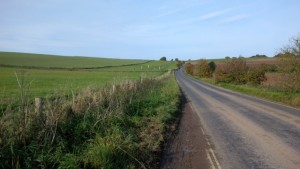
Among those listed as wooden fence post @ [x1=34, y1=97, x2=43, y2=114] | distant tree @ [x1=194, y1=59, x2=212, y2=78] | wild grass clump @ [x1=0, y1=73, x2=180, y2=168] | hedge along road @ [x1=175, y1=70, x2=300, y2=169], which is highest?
wooden fence post @ [x1=34, y1=97, x2=43, y2=114]

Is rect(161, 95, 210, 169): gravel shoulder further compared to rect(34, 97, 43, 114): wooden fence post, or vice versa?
rect(161, 95, 210, 169): gravel shoulder

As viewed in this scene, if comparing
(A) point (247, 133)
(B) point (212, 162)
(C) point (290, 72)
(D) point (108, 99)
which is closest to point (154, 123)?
(D) point (108, 99)

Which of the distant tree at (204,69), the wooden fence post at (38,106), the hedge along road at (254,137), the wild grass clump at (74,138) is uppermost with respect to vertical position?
the wooden fence post at (38,106)

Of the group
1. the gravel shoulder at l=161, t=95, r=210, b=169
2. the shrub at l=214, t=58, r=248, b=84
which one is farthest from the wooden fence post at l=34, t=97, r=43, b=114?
the shrub at l=214, t=58, r=248, b=84

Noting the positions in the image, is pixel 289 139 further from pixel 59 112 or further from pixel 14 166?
pixel 14 166

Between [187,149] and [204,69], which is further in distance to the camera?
[204,69]

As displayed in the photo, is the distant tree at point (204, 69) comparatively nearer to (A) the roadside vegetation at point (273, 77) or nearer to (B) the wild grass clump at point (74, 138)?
(A) the roadside vegetation at point (273, 77)

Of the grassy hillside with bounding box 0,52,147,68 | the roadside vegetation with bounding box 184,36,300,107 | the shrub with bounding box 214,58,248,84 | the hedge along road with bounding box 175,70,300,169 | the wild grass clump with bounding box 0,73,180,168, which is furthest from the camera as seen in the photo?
the grassy hillside with bounding box 0,52,147,68

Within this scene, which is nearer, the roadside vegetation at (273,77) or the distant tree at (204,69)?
the roadside vegetation at (273,77)

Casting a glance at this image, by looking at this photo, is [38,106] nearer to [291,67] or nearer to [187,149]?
[187,149]

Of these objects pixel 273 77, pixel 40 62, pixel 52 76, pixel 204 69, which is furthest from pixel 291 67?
pixel 40 62

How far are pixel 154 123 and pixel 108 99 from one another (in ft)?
6.74

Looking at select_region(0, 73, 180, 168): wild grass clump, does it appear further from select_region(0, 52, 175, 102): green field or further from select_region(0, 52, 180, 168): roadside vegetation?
select_region(0, 52, 175, 102): green field

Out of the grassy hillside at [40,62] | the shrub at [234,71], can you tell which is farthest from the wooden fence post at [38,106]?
the grassy hillside at [40,62]
